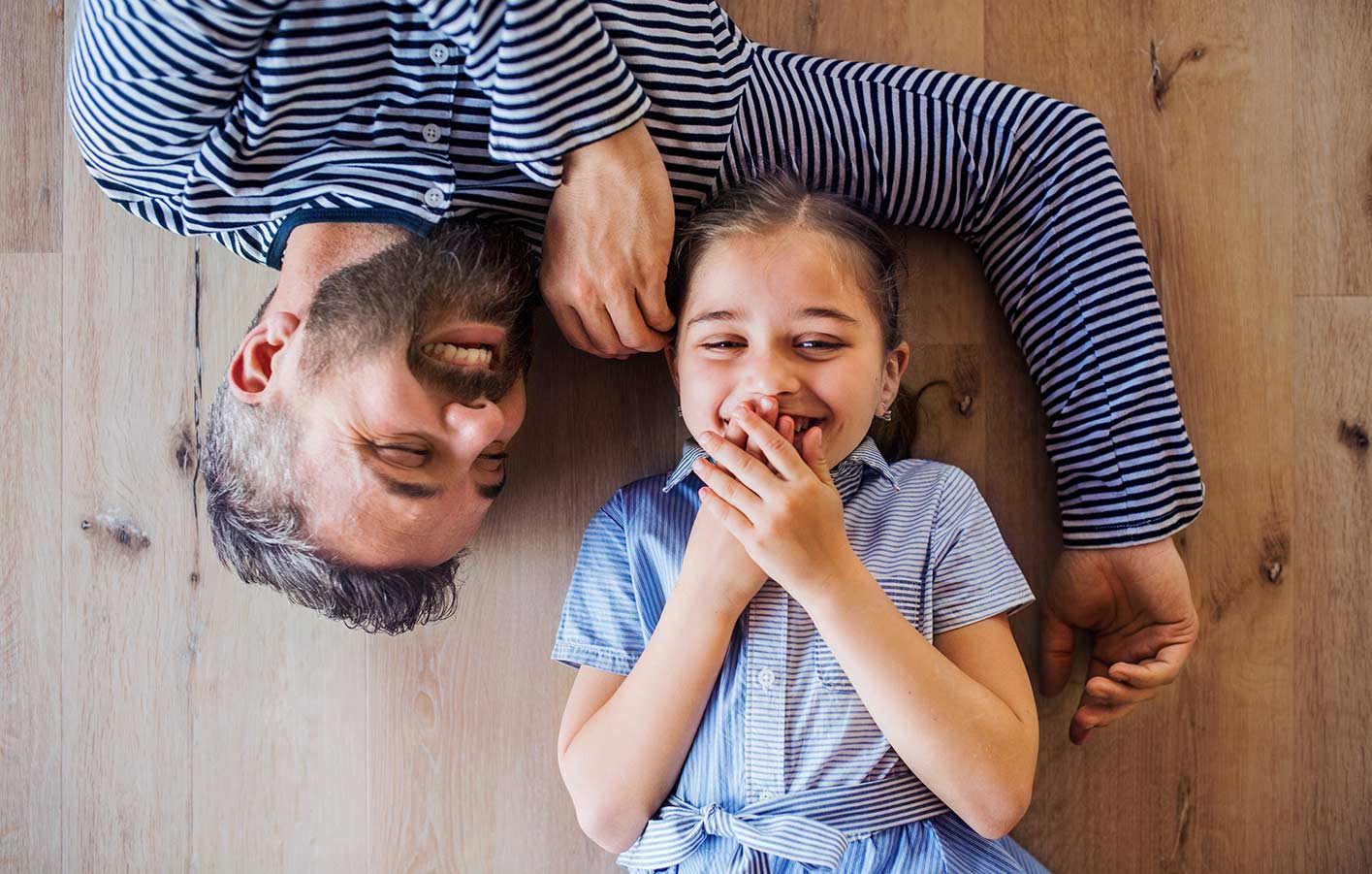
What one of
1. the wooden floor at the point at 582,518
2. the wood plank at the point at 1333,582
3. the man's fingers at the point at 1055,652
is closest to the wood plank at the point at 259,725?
the wooden floor at the point at 582,518

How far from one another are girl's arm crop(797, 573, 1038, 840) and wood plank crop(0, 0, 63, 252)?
1.16 metres

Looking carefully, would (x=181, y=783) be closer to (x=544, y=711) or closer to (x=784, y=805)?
(x=544, y=711)

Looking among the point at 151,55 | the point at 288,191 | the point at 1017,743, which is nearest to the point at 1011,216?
the point at 1017,743

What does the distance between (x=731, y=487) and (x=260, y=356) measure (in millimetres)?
516

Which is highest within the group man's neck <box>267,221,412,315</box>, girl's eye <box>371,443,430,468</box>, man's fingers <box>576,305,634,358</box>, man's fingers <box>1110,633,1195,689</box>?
man's neck <box>267,221,412,315</box>

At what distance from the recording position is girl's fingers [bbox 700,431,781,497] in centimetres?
97

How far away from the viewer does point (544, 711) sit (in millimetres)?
1288

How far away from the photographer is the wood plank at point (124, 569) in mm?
1273

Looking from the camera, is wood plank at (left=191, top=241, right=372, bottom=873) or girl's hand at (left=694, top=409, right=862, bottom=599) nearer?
girl's hand at (left=694, top=409, right=862, bottom=599)

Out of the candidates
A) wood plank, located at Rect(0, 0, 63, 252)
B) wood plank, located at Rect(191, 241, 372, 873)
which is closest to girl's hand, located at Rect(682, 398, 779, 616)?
wood plank, located at Rect(191, 241, 372, 873)

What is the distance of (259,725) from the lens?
1.28 metres

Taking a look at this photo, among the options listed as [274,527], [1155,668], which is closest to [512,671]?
[274,527]

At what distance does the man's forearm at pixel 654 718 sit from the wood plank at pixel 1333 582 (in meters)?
0.87

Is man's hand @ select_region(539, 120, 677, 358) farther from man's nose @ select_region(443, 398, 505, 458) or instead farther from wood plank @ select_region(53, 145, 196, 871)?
wood plank @ select_region(53, 145, 196, 871)
